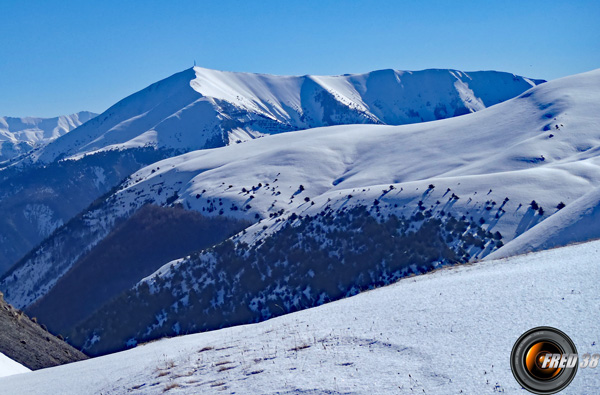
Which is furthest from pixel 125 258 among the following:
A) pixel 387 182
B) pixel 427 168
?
pixel 427 168

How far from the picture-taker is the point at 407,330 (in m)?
10.7

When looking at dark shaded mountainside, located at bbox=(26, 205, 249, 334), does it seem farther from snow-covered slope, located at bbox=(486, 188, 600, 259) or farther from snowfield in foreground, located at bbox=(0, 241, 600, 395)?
snowfield in foreground, located at bbox=(0, 241, 600, 395)

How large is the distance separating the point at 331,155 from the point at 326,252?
44.0 m

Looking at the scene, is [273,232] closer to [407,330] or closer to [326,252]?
[326,252]

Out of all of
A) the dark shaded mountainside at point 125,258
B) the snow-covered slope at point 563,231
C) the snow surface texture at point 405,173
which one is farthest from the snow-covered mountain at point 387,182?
the dark shaded mountainside at point 125,258

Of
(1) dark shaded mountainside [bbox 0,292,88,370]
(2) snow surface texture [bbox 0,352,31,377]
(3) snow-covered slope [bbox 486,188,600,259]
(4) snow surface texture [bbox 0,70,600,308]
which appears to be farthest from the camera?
A: (4) snow surface texture [bbox 0,70,600,308]

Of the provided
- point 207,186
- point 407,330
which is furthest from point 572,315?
point 207,186

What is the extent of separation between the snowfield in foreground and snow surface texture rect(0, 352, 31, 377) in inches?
78.6

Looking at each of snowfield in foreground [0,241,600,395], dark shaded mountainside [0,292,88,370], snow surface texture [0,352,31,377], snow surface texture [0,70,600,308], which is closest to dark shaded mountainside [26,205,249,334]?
snow surface texture [0,70,600,308]

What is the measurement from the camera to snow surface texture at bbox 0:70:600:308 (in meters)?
41.9

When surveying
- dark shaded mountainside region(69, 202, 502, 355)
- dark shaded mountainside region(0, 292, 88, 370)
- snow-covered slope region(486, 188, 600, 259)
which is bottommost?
dark shaded mountainside region(69, 202, 502, 355)

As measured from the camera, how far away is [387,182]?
6075 centimetres

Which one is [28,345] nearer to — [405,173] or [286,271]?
[286,271]

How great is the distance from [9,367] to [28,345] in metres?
3.30
